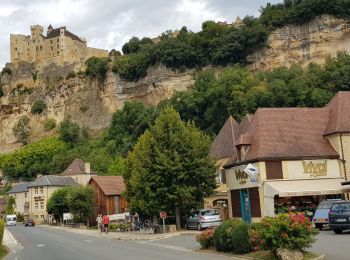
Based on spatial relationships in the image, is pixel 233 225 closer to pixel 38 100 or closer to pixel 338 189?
pixel 338 189

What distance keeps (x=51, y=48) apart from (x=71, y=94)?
22.0m

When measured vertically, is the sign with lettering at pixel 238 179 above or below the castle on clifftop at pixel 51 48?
below

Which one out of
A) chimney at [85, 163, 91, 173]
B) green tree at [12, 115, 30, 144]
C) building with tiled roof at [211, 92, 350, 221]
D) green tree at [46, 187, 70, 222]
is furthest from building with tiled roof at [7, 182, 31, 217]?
building with tiled roof at [211, 92, 350, 221]

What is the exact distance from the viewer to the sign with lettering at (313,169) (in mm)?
32562

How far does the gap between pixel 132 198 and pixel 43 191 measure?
4948cm

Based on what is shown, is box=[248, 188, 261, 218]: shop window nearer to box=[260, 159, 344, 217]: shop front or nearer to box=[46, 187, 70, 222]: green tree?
box=[260, 159, 344, 217]: shop front

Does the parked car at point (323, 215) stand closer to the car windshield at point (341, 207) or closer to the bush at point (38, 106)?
the car windshield at point (341, 207)

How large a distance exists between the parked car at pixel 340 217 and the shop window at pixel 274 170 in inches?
390

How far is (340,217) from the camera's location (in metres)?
21.4

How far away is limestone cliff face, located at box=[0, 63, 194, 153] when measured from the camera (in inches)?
3494

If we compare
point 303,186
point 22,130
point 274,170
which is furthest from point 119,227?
point 22,130

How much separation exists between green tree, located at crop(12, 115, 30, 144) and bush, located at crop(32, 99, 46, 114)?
2.75m

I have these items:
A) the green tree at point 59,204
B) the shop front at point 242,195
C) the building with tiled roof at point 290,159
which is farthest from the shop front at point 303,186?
the green tree at point 59,204

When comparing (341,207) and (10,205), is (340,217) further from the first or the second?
(10,205)
